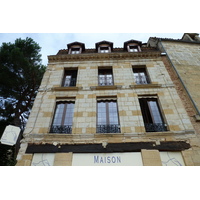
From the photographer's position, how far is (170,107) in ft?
21.2

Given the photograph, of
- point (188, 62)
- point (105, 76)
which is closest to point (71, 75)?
point (105, 76)

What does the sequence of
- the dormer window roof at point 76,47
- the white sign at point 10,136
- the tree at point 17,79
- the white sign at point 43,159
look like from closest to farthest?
the white sign at point 10,136, the white sign at point 43,159, the tree at point 17,79, the dormer window roof at point 76,47

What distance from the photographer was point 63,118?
6414 millimetres

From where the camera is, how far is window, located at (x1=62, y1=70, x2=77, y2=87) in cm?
804

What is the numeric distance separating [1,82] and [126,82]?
29.3ft

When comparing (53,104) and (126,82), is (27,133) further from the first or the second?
(126,82)

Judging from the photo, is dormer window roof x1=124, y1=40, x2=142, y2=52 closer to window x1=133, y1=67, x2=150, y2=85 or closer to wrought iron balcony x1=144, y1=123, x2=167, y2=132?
window x1=133, y1=67, x2=150, y2=85

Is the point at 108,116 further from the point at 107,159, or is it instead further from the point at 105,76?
the point at 105,76

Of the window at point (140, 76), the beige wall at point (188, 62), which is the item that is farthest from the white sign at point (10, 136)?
the beige wall at point (188, 62)

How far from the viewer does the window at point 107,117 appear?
5895 mm

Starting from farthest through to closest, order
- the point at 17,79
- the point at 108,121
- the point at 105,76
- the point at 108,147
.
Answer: the point at 17,79 → the point at 105,76 → the point at 108,121 → the point at 108,147

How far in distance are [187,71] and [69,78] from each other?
24.7 ft

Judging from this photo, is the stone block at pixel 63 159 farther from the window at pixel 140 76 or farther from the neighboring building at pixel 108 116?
the window at pixel 140 76

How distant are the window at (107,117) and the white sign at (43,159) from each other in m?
2.20
